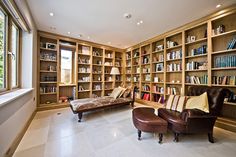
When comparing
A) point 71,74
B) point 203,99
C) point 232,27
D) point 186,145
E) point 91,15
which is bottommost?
point 186,145

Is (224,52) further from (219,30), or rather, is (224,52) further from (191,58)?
(191,58)

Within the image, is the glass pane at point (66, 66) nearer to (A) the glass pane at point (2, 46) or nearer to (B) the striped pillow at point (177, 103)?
(A) the glass pane at point (2, 46)

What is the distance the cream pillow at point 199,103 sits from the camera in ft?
6.74

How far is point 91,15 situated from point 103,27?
698 mm

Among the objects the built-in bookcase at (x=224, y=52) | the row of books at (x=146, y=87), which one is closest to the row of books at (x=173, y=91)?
the row of books at (x=146, y=87)

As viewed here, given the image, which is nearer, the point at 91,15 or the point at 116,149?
the point at 116,149

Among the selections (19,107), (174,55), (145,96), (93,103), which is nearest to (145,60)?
(174,55)

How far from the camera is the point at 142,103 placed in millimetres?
4754

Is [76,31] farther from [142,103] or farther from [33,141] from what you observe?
[142,103]

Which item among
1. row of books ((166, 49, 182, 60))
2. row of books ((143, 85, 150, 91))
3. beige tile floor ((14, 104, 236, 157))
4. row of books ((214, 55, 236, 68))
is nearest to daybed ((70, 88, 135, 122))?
beige tile floor ((14, 104, 236, 157))

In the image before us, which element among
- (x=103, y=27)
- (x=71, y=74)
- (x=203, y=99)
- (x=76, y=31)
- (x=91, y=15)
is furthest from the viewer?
(x=71, y=74)

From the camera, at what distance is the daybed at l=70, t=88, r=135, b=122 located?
9.75 feet

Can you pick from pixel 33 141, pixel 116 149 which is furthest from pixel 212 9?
pixel 33 141

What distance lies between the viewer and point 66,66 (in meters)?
4.57
